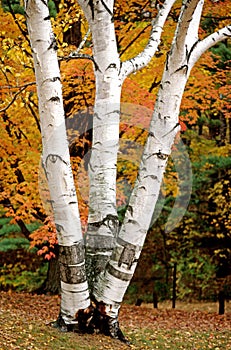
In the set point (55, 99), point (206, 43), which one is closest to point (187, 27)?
point (206, 43)

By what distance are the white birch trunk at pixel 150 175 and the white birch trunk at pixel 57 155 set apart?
274 mm

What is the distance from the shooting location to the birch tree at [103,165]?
3.94m

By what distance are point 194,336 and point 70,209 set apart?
2771 mm

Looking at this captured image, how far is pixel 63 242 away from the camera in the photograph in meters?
4.08

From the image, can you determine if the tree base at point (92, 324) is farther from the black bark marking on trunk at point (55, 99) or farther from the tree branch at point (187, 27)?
the tree branch at point (187, 27)

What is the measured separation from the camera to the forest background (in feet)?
24.3

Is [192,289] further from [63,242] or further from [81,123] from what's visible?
[63,242]

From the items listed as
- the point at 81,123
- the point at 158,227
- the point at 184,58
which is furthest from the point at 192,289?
the point at 184,58

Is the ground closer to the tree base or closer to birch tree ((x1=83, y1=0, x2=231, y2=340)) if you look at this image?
the tree base

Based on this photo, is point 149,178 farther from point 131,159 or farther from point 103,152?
point 131,159

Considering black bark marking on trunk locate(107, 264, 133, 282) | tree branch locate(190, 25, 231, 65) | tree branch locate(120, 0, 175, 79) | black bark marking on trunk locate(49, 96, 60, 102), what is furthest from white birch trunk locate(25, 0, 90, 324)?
tree branch locate(190, 25, 231, 65)

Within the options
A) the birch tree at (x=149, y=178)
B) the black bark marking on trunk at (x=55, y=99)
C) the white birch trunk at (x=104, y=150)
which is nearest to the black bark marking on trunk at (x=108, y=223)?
the white birch trunk at (x=104, y=150)

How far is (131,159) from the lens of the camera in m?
9.52

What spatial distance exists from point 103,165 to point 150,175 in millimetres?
439
